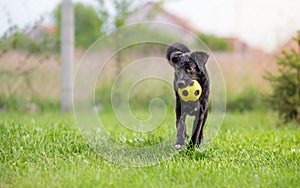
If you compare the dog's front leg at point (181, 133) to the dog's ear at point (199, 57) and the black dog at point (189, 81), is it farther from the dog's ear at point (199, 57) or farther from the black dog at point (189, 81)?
the dog's ear at point (199, 57)

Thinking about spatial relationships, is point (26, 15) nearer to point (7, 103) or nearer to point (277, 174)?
point (7, 103)

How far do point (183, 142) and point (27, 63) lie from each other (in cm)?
467

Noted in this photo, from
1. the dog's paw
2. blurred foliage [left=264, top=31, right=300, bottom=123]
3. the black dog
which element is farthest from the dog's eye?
blurred foliage [left=264, top=31, right=300, bottom=123]

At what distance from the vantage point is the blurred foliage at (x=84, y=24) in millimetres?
9211

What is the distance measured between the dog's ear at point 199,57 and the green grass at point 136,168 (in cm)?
72

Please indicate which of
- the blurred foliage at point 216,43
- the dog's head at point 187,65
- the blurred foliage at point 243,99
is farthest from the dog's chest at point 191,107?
the blurred foliage at point 216,43

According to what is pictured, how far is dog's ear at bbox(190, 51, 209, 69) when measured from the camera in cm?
347

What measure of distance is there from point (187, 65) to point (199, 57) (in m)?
0.11

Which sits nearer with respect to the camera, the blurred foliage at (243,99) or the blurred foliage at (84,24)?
the blurred foliage at (243,99)

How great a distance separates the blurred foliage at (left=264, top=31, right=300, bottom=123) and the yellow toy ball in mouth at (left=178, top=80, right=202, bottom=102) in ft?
10.3

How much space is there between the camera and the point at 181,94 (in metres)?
3.54

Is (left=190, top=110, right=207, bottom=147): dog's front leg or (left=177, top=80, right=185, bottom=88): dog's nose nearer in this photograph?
(left=177, top=80, right=185, bottom=88): dog's nose

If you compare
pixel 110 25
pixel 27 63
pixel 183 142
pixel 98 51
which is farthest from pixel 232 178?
pixel 110 25

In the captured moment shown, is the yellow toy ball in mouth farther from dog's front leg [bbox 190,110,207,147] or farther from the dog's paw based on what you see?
the dog's paw
